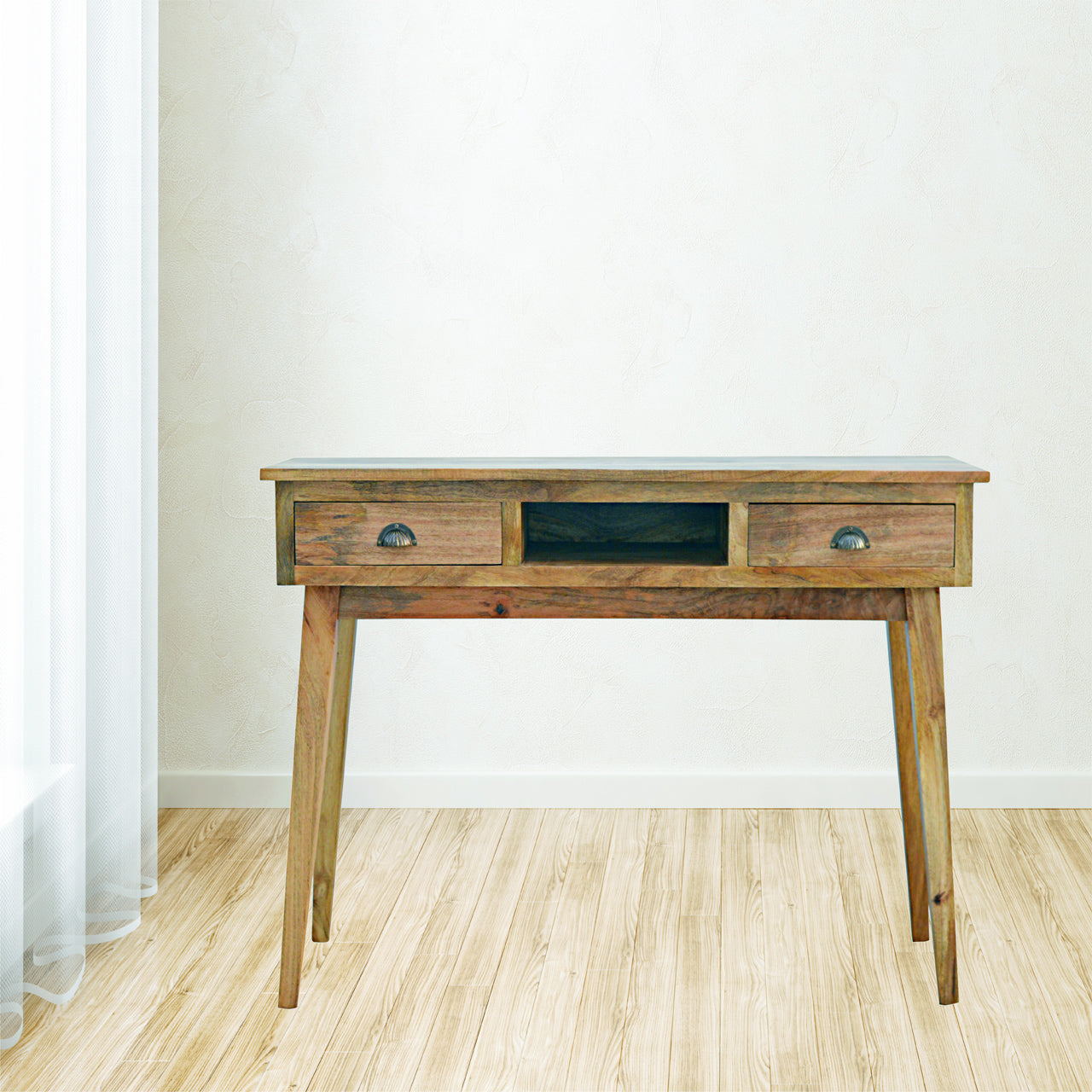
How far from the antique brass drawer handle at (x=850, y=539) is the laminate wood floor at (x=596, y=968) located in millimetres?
653

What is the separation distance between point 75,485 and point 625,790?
4.26ft

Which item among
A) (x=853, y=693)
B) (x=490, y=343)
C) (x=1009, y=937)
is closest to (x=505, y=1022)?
(x=1009, y=937)

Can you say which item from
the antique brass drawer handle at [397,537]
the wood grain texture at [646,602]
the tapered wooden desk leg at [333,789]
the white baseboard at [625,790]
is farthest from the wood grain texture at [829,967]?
the antique brass drawer handle at [397,537]

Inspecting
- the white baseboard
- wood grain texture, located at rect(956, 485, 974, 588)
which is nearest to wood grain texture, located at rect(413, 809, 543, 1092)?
the white baseboard

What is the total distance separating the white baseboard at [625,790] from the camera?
95.4 inches

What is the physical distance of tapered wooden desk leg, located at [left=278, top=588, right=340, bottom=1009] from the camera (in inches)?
62.7

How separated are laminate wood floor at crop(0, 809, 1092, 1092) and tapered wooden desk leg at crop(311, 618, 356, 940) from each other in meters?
0.06

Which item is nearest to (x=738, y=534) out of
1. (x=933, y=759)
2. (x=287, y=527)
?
(x=933, y=759)

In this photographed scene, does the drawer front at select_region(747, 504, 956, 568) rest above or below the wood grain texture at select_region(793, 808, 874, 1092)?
above

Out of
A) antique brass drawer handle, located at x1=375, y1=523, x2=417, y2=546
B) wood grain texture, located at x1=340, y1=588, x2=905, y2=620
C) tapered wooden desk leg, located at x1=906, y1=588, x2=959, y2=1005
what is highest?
antique brass drawer handle, located at x1=375, y1=523, x2=417, y2=546

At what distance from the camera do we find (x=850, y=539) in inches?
61.1

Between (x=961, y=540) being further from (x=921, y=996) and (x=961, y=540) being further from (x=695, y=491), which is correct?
(x=921, y=996)

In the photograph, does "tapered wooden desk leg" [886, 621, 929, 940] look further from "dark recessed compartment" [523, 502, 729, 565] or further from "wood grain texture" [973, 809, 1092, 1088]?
"dark recessed compartment" [523, 502, 729, 565]

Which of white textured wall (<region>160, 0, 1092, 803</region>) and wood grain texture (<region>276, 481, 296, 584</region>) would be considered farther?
white textured wall (<region>160, 0, 1092, 803</region>)
